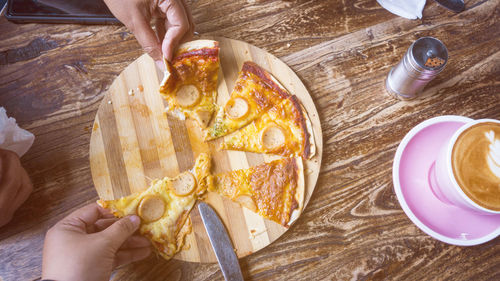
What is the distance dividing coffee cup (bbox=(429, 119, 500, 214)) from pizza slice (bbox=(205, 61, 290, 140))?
3.51 ft

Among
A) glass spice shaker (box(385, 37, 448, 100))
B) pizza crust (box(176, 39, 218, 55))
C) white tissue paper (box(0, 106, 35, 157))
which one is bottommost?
glass spice shaker (box(385, 37, 448, 100))

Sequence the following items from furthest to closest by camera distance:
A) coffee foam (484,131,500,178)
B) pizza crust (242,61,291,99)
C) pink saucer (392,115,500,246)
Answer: pizza crust (242,61,291,99)
pink saucer (392,115,500,246)
coffee foam (484,131,500,178)

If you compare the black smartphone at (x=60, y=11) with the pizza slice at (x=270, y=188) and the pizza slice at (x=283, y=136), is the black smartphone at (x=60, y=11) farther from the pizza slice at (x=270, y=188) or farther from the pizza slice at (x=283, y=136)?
the pizza slice at (x=270, y=188)

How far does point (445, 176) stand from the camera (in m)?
1.75

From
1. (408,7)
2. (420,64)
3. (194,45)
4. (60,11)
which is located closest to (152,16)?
(194,45)

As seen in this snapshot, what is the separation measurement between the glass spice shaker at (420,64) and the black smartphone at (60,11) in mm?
2060

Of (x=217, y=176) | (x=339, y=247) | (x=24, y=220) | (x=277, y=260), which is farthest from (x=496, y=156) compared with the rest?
(x=24, y=220)

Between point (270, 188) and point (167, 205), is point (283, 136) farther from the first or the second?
point (167, 205)

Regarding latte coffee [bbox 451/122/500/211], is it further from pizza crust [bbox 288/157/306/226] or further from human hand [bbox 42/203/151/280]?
human hand [bbox 42/203/151/280]

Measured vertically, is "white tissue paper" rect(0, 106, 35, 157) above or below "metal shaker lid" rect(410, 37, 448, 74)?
above

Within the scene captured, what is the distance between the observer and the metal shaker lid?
1953 mm

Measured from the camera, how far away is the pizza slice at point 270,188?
211cm

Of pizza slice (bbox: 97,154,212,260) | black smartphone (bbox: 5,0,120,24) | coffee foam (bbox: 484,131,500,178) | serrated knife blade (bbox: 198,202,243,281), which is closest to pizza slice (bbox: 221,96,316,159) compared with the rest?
pizza slice (bbox: 97,154,212,260)

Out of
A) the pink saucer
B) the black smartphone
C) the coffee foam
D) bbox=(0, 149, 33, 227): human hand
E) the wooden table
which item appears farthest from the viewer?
the black smartphone
